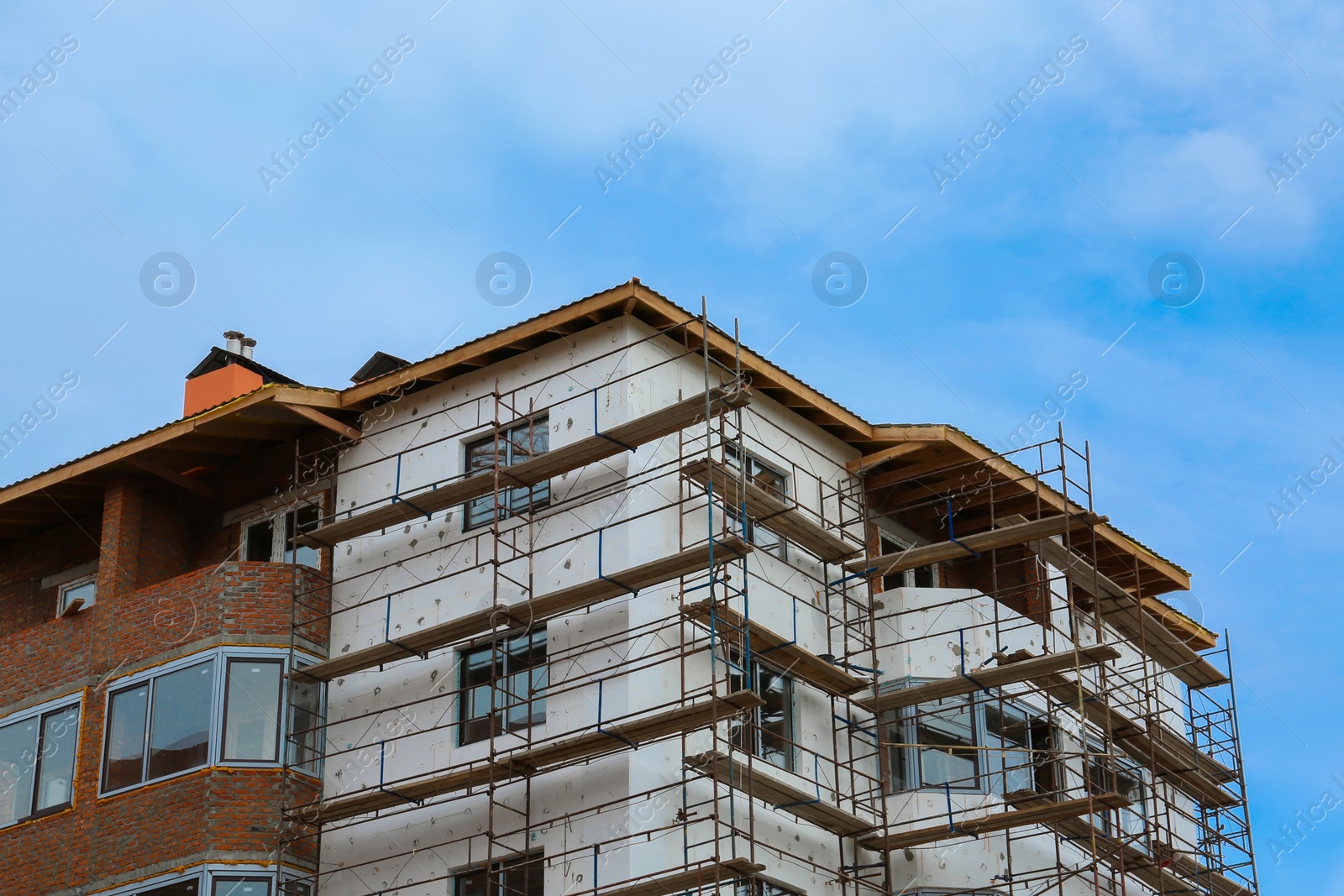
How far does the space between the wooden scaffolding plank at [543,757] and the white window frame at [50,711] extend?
3954mm

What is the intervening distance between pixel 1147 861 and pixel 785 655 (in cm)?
769

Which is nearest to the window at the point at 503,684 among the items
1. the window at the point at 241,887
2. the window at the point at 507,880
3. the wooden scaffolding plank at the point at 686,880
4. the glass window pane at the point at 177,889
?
the window at the point at 507,880

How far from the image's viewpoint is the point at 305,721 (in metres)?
28.2

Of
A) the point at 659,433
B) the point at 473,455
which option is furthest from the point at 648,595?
the point at 473,455

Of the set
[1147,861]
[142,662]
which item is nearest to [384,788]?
[142,662]

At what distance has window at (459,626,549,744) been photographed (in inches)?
1040

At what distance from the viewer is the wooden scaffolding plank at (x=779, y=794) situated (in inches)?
977

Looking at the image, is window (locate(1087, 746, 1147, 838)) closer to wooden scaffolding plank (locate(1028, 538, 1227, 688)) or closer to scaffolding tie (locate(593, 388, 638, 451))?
wooden scaffolding plank (locate(1028, 538, 1227, 688))

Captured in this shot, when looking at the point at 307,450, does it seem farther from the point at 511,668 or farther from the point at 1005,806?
the point at 1005,806

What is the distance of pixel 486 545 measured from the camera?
1093 inches

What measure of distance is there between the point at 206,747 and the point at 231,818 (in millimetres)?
1142

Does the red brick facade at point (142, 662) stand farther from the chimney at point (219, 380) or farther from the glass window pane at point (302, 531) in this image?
the chimney at point (219, 380)

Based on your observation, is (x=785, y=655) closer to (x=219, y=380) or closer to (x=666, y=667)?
(x=666, y=667)

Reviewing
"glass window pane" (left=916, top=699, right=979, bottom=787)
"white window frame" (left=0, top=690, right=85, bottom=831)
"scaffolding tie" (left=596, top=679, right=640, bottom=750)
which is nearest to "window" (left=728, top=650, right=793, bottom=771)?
"scaffolding tie" (left=596, top=679, right=640, bottom=750)
